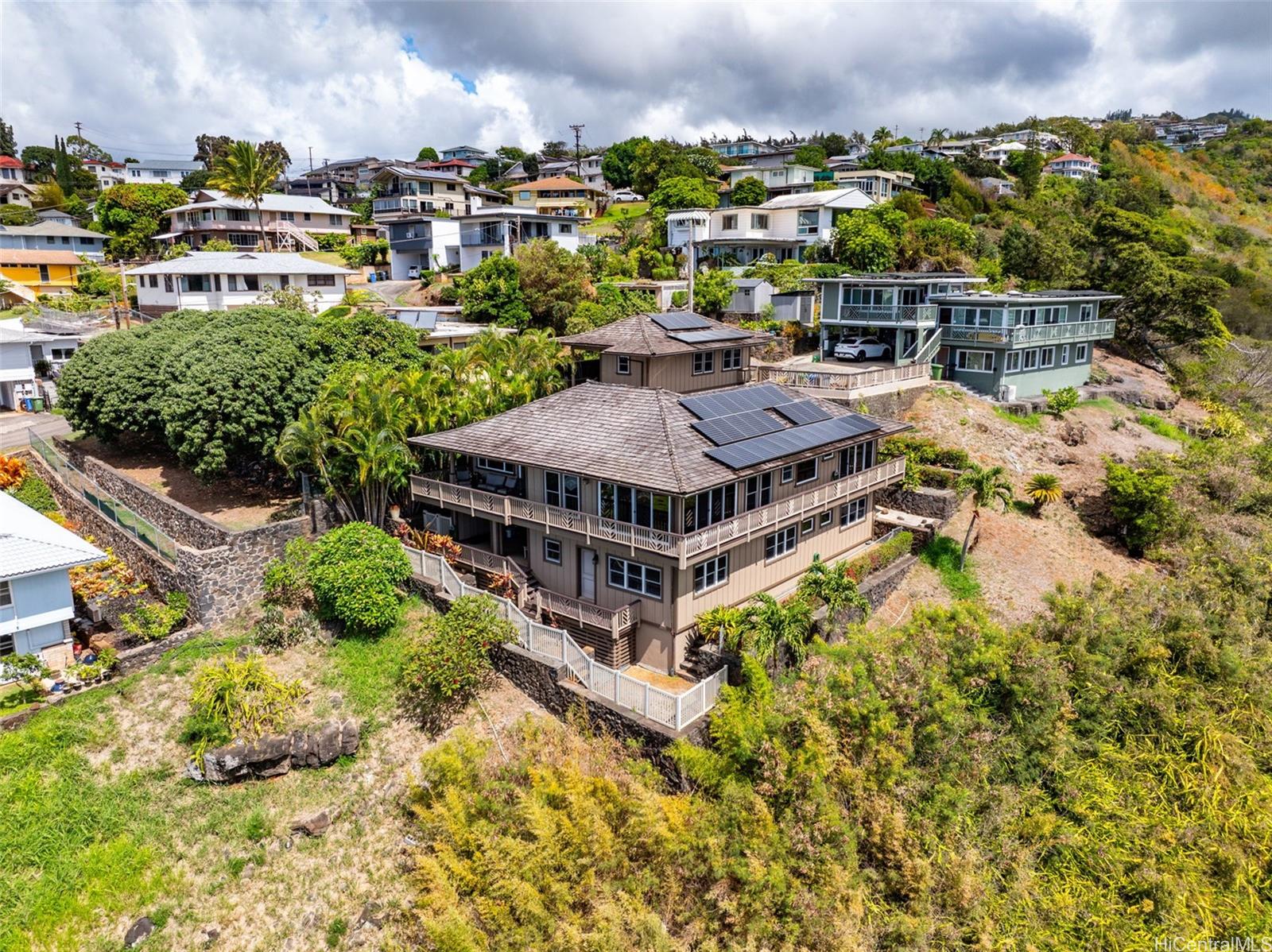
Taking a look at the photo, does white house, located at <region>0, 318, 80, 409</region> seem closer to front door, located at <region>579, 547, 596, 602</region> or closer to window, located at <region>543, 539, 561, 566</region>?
window, located at <region>543, 539, 561, 566</region>

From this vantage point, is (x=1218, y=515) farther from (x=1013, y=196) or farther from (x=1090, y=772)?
(x=1013, y=196)

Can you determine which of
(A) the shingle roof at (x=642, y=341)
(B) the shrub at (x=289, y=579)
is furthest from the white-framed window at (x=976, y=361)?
(B) the shrub at (x=289, y=579)

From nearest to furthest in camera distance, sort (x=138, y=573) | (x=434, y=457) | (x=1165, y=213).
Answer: (x=138, y=573), (x=434, y=457), (x=1165, y=213)

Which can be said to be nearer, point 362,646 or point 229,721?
point 229,721

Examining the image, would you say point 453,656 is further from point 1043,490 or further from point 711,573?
point 1043,490

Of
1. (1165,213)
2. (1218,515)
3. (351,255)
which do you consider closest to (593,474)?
(1218,515)

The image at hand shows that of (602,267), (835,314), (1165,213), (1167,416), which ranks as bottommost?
(1167,416)
